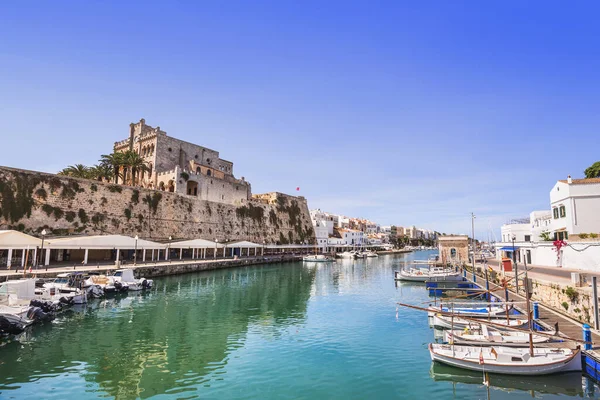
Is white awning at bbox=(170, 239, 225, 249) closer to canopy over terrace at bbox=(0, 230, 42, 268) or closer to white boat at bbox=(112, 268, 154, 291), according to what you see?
white boat at bbox=(112, 268, 154, 291)

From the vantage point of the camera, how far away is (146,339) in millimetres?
15242

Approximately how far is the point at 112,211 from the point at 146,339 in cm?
3085

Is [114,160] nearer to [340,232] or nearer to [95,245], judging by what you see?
[95,245]

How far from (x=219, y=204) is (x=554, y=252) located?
152 feet

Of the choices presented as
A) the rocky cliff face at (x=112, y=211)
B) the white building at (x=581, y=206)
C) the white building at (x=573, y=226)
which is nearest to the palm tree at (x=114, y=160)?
the rocky cliff face at (x=112, y=211)

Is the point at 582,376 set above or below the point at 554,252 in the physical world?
below

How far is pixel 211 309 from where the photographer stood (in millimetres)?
21562

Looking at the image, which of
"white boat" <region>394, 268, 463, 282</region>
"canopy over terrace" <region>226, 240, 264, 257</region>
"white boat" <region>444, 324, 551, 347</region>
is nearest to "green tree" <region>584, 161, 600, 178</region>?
"white boat" <region>394, 268, 463, 282</region>

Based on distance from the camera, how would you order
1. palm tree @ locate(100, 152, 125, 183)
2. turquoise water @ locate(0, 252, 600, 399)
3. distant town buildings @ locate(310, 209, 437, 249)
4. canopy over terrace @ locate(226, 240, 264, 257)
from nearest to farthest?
turquoise water @ locate(0, 252, 600, 399)
palm tree @ locate(100, 152, 125, 183)
canopy over terrace @ locate(226, 240, 264, 257)
distant town buildings @ locate(310, 209, 437, 249)

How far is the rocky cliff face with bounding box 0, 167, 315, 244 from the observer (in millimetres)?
33644

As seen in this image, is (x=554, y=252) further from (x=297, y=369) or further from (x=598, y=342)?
(x=297, y=369)

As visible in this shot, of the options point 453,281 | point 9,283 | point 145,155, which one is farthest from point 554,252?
point 145,155

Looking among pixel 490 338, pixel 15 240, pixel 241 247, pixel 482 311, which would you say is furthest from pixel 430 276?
pixel 15 240

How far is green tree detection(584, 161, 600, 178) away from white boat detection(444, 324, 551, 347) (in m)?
49.6
